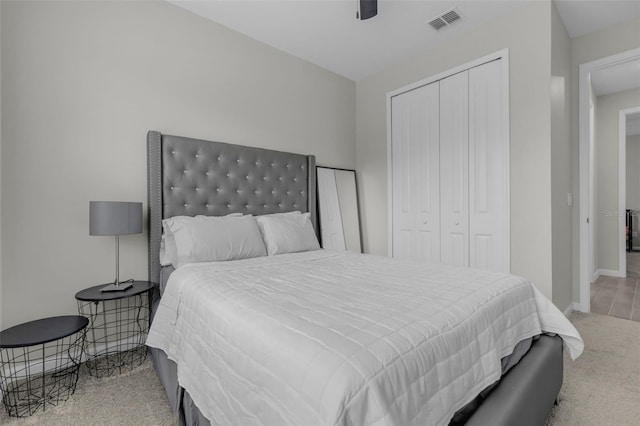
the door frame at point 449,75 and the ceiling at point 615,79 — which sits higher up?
the ceiling at point 615,79

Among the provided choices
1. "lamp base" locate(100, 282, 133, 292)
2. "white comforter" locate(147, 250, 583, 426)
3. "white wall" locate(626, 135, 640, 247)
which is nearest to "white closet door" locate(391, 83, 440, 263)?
"white comforter" locate(147, 250, 583, 426)

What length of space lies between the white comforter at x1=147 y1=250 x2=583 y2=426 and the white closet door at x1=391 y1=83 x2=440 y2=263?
5.35ft

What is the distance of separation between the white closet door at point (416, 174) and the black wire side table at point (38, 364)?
3.01m

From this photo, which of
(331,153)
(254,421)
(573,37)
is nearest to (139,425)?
(254,421)

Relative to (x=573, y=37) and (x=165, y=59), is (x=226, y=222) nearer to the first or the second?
(x=165, y=59)

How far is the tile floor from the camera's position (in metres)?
3.07

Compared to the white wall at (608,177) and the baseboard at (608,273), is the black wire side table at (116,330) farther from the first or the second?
the white wall at (608,177)

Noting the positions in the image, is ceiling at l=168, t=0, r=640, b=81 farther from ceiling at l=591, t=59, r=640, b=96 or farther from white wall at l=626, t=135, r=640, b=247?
white wall at l=626, t=135, r=640, b=247

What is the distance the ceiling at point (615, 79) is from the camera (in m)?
3.62

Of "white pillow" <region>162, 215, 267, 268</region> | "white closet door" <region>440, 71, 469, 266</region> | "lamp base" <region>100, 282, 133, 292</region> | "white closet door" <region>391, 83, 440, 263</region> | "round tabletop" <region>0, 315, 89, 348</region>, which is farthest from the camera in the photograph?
"white closet door" <region>391, 83, 440, 263</region>

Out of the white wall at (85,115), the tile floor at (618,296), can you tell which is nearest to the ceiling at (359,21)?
the white wall at (85,115)

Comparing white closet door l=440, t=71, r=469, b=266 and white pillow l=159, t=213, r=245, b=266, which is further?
white closet door l=440, t=71, r=469, b=266

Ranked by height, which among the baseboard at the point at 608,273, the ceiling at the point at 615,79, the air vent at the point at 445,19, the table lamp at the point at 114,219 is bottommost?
the baseboard at the point at 608,273

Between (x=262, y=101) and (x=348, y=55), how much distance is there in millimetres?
1130
